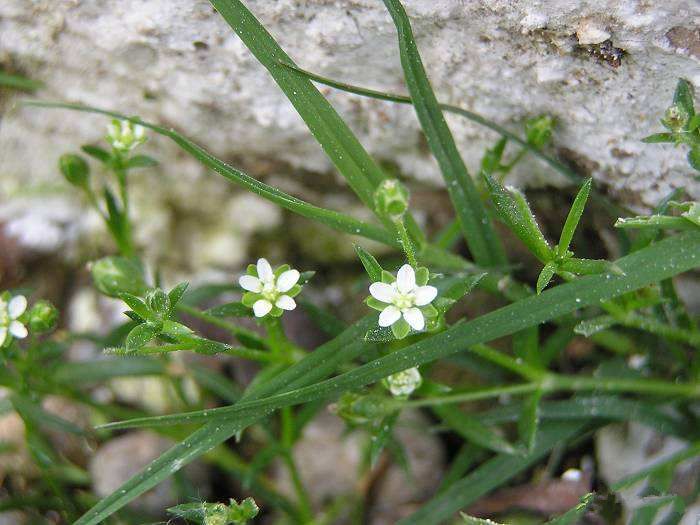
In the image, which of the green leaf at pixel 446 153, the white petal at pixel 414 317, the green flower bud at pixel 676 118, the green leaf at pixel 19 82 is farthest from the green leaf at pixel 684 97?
the green leaf at pixel 19 82

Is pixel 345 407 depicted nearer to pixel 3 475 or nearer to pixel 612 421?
pixel 612 421

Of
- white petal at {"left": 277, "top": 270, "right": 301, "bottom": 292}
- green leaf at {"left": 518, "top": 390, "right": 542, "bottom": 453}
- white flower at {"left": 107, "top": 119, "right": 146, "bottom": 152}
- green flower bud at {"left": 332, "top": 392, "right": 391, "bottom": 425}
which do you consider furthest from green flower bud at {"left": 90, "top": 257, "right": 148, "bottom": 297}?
green leaf at {"left": 518, "top": 390, "right": 542, "bottom": 453}

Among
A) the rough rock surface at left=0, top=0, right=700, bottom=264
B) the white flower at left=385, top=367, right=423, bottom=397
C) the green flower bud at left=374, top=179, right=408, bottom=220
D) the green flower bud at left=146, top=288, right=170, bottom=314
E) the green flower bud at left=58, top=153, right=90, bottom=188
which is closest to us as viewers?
the green flower bud at left=374, top=179, right=408, bottom=220

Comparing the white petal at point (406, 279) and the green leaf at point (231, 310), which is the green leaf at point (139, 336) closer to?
the green leaf at point (231, 310)

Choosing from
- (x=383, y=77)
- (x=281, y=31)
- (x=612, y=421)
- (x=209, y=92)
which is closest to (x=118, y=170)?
(x=209, y=92)

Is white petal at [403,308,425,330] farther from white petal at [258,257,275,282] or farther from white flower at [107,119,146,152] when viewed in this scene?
white flower at [107,119,146,152]
